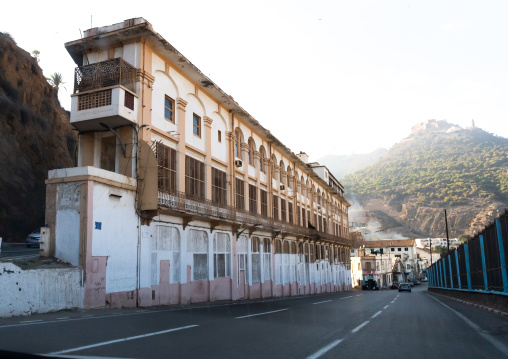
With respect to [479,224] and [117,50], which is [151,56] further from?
[479,224]

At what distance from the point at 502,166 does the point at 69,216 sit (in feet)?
663

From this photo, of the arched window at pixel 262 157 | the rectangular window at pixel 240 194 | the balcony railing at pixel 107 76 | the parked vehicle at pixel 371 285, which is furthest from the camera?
the parked vehicle at pixel 371 285

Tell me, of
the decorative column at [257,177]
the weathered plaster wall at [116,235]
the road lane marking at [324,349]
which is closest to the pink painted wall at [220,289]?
the weathered plaster wall at [116,235]

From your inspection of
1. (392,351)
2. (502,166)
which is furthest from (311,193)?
(502,166)

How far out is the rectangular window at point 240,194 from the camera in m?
29.2

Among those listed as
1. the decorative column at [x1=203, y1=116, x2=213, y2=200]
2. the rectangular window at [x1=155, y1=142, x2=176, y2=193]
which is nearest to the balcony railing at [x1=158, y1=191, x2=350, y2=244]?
the rectangular window at [x1=155, y1=142, x2=176, y2=193]

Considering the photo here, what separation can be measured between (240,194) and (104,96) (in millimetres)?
13059

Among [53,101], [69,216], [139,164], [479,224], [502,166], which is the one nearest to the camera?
[69,216]

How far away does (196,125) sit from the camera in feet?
81.7

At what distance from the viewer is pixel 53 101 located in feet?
155

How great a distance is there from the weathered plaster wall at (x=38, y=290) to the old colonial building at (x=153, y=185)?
2.03 ft

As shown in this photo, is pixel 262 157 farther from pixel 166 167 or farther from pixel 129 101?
pixel 129 101

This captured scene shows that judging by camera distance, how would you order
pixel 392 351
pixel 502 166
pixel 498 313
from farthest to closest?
pixel 502 166, pixel 498 313, pixel 392 351

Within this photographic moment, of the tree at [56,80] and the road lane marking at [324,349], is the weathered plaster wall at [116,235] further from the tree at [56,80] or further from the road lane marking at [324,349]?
the tree at [56,80]
